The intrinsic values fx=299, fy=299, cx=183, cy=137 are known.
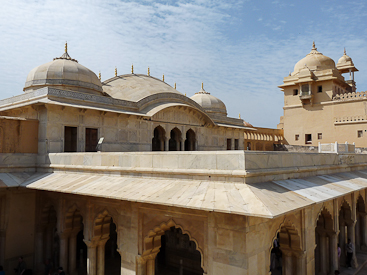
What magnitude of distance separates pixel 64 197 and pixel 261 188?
Answer: 24.3 ft

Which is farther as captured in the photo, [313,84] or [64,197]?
[313,84]

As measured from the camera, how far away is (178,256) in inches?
518

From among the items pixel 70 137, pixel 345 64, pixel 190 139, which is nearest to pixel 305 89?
pixel 345 64

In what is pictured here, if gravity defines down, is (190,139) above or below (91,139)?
above

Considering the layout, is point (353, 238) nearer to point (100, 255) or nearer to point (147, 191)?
point (147, 191)

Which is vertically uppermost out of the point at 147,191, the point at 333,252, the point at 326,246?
the point at 147,191

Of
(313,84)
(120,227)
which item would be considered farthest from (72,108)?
(313,84)

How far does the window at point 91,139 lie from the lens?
1302 cm

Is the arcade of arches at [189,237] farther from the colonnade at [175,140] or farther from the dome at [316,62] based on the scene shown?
the dome at [316,62]

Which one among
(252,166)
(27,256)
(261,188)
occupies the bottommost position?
(27,256)

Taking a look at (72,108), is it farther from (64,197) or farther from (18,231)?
(18,231)

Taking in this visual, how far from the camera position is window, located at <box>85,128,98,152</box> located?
13.0 meters

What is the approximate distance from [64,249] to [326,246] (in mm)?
9321

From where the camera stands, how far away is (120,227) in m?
8.50
